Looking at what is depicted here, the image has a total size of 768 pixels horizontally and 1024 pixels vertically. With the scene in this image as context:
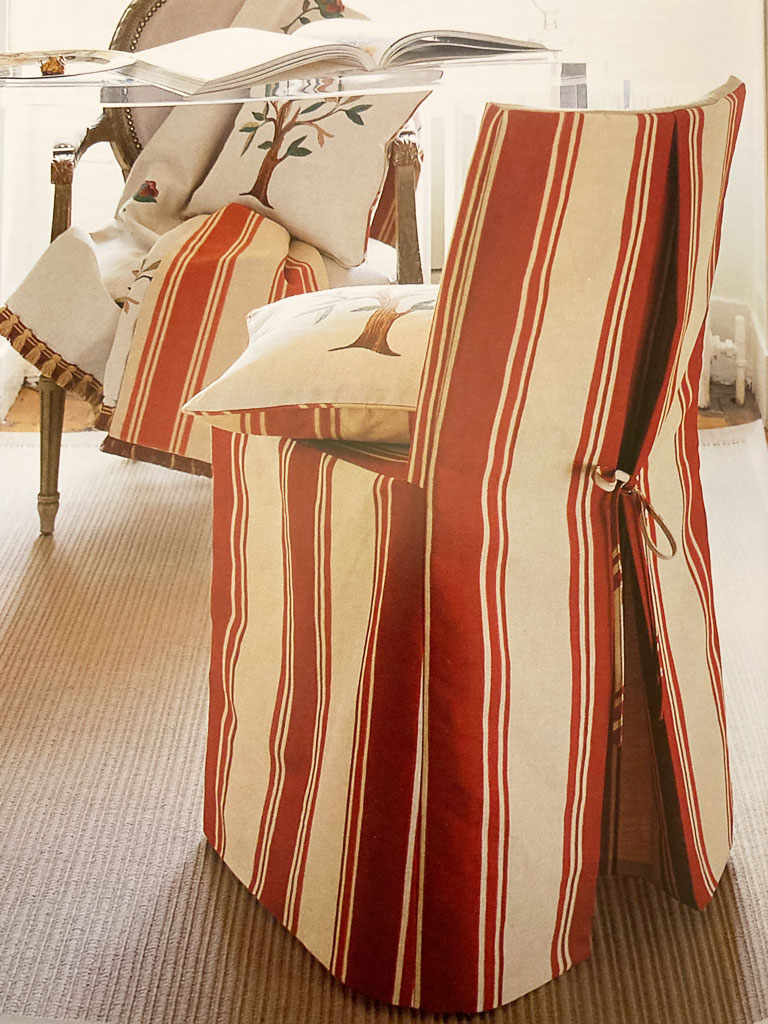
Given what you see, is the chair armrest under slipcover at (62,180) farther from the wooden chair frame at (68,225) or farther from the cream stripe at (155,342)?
the cream stripe at (155,342)

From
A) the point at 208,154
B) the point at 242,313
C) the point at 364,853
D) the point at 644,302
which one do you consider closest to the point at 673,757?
the point at 364,853

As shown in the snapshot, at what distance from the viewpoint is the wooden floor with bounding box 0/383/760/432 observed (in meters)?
2.87

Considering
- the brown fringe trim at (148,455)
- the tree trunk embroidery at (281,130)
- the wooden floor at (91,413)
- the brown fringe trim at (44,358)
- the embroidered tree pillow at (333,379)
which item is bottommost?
the wooden floor at (91,413)

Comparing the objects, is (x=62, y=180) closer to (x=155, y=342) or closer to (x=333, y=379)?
(x=155, y=342)

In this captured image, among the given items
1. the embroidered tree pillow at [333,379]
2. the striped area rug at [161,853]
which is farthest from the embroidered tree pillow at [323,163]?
the embroidered tree pillow at [333,379]

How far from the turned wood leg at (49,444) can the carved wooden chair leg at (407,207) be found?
26.5 inches

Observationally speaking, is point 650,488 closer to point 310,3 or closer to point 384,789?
point 384,789

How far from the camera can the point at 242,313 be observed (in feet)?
6.88

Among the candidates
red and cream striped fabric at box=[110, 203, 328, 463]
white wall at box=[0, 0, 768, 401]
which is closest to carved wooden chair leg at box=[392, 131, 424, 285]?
red and cream striped fabric at box=[110, 203, 328, 463]

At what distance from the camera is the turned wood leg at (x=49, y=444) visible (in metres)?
2.15

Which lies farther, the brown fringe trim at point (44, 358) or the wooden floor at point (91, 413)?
the wooden floor at point (91, 413)

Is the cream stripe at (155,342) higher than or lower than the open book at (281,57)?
lower

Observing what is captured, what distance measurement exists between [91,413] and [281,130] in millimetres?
1095

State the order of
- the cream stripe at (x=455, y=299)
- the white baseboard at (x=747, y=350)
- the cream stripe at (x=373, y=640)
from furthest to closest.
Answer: the white baseboard at (x=747, y=350) → the cream stripe at (x=373, y=640) → the cream stripe at (x=455, y=299)
